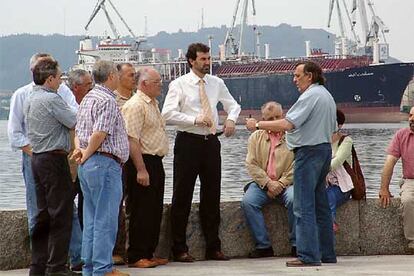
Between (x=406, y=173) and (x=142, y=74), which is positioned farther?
(x=406, y=173)

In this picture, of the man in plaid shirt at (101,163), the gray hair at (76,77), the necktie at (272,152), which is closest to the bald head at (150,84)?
the gray hair at (76,77)

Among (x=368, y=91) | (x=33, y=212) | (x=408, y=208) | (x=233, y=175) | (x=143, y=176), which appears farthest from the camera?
(x=368, y=91)

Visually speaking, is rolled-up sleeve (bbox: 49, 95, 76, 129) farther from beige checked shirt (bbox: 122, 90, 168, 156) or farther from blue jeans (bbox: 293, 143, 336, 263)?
blue jeans (bbox: 293, 143, 336, 263)

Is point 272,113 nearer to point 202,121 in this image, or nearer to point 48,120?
point 202,121

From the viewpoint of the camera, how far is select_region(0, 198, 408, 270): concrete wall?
6164 millimetres

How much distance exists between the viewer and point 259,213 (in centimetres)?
611

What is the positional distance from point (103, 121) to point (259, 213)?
1586 mm

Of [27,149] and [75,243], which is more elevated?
[27,149]

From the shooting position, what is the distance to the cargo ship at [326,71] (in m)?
71.8

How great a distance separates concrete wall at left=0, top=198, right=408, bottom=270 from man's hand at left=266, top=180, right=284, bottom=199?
23 cm

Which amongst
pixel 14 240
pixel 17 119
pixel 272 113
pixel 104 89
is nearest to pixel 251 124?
pixel 272 113

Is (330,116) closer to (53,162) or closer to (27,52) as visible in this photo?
(53,162)

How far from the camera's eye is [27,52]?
158 m

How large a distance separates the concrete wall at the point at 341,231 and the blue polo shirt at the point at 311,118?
821 millimetres
